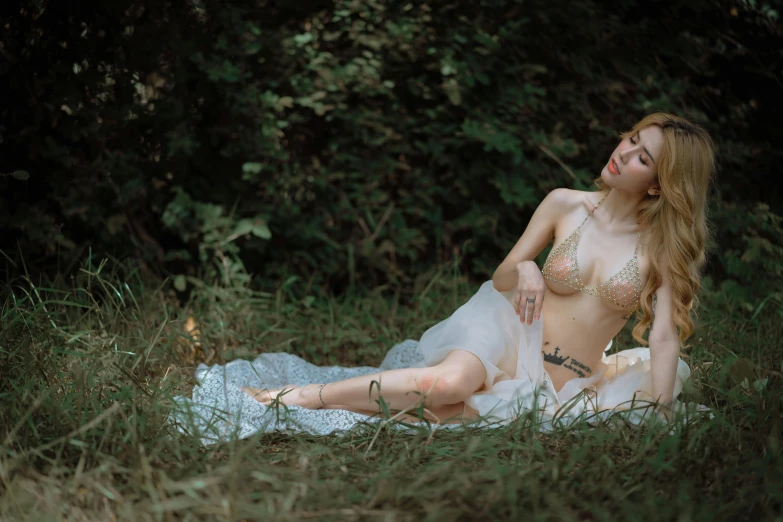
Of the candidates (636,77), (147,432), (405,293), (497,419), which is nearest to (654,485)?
(497,419)

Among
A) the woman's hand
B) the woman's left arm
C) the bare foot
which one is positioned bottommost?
the bare foot

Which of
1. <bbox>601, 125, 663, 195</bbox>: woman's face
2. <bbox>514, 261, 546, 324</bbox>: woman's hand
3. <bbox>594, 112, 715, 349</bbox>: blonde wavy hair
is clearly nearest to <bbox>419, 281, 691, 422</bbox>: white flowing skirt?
<bbox>514, 261, 546, 324</bbox>: woman's hand

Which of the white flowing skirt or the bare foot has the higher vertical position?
the white flowing skirt

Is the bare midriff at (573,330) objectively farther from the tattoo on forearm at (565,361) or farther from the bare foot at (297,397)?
the bare foot at (297,397)

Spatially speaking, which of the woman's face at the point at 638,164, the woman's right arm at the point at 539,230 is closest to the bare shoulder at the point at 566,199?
the woman's right arm at the point at 539,230

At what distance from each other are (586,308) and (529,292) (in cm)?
26

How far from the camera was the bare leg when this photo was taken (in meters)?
2.52

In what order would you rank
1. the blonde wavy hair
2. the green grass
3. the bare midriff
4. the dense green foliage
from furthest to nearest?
1. the dense green foliage
2. the bare midriff
3. the blonde wavy hair
4. the green grass

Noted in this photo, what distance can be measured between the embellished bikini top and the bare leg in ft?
1.47

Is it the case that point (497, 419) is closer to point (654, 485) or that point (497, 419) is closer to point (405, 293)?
point (654, 485)

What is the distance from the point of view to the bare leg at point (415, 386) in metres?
2.52

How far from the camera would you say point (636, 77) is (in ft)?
13.7

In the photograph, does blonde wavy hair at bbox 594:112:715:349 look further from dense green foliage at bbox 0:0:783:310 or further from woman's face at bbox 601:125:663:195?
dense green foliage at bbox 0:0:783:310

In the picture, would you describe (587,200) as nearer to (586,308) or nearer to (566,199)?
(566,199)
